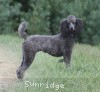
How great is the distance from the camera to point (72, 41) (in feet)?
30.0

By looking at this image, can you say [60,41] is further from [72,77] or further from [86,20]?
[86,20]

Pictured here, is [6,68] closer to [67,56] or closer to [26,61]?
[26,61]

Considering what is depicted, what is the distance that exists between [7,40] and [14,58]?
144 inches

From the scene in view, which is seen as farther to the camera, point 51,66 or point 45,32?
point 45,32

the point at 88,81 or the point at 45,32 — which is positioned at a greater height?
the point at 88,81

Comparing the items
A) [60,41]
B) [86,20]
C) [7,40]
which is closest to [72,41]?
[60,41]

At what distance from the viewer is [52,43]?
8922 millimetres

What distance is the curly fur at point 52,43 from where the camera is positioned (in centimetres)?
855

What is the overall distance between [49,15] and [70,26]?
34.5 feet

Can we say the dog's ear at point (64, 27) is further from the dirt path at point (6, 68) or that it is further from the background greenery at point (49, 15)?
the background greenery at point (49, 15)

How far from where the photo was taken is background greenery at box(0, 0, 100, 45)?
17500mm

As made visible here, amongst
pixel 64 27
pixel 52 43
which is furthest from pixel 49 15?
pixel 52 43

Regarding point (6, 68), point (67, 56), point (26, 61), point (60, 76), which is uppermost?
point (26, 61)

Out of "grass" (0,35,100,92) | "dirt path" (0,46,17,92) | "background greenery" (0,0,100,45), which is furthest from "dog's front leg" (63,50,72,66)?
"background greenery" (0,0,100,45)
